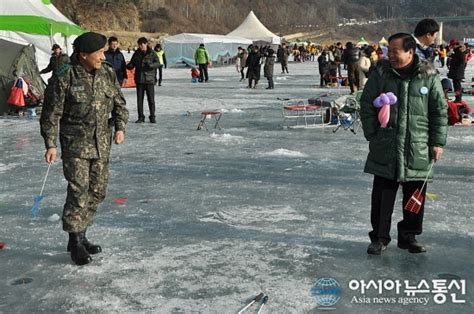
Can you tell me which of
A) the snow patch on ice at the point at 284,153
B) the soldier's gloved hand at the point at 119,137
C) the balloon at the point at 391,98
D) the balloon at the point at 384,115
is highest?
the balloon at the point at 391,98

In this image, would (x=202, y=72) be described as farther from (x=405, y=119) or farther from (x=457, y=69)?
(x=405, y=119)

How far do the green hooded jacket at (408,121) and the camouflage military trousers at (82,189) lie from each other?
6.63 feet

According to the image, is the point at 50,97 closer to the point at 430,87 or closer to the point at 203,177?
the point at 430,87

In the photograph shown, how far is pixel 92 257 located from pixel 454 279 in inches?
104

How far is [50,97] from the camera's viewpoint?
4.03 meters

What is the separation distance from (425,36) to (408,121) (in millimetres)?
1165

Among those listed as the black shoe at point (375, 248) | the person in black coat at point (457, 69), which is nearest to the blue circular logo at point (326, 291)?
the black shoe at point (375, 248)

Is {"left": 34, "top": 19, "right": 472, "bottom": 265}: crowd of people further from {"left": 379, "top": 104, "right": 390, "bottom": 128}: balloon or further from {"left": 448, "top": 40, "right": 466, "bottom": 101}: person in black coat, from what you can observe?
{"left": 448, "top": 40, "right": 466, "bottom": 101}: person in black coat

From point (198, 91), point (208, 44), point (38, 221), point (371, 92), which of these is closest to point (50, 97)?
point (38, 221)

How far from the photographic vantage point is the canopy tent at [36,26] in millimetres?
16719

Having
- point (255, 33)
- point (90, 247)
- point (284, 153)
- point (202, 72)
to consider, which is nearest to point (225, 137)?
point (284, 153)

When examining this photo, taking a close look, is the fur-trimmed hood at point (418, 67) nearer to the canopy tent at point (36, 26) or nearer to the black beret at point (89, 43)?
the black beret at point (89, 43)

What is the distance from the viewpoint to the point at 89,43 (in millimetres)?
3979

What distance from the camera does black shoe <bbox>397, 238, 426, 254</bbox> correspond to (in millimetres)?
4348
